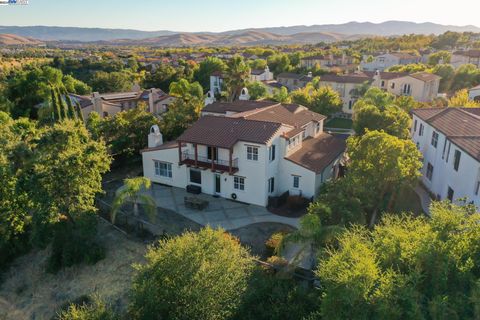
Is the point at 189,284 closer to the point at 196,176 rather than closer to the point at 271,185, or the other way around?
the point at 271,185

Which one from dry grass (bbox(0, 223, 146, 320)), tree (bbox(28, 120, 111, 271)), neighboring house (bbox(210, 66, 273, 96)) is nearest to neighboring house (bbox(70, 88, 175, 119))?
neighboring house (bbox(210, 66, 273, 96))

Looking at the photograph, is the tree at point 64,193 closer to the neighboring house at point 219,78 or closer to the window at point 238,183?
the window at point 238,183

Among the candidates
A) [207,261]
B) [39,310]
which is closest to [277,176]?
[207,261]

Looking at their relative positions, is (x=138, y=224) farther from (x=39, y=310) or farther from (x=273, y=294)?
(x=273, y=294)

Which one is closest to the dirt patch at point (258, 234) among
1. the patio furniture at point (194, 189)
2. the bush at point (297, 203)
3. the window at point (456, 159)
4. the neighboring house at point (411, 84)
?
the bush at point (297, 203)

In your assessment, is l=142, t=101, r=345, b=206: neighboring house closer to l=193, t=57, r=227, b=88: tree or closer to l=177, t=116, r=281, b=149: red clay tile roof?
l=177, t=116, r=281, b=149: red clay tile roof

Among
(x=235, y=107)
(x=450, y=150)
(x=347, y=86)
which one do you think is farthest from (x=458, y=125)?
(x=347, y=86)
